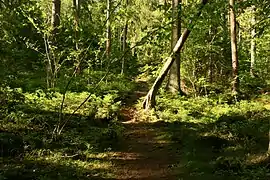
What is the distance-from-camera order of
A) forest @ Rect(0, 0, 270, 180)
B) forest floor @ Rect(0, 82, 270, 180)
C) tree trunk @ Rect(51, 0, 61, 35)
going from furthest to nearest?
tree trunk @ Rect(51, 0, 61, 35) < forest @ Rect(0, 0, 270, 180) < forest floor @ Rect(0, 82, 270, 180)

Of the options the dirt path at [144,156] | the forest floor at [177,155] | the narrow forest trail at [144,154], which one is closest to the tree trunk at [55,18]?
the narrow forest trail at [144,154]

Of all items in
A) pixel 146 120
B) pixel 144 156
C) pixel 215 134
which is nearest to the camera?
pixel 144 156

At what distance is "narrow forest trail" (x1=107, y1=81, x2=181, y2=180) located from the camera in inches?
327

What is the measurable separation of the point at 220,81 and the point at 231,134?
1081cm

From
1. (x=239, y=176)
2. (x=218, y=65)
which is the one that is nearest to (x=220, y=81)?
(x=218, y=65)

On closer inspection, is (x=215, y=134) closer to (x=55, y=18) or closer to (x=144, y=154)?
(x=144, y=154)

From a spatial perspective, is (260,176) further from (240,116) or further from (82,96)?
(82,96)

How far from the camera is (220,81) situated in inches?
842

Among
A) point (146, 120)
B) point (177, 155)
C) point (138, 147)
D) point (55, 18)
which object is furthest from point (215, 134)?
point (55, 18)

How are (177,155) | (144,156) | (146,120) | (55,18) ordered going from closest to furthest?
(177,155) → (144,156) → (146,120) → (55,18)

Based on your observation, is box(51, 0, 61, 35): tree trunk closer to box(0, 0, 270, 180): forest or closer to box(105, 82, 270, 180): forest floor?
box(0, 0, 270, 180): forest

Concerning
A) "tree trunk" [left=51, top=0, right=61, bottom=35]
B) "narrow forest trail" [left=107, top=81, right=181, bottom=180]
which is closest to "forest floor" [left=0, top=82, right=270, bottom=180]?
"narrow forest trail" [left=107, top=81, right=181, bottom=180]

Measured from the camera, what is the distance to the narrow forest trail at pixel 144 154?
8297mm

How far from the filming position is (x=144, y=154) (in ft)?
32.7
